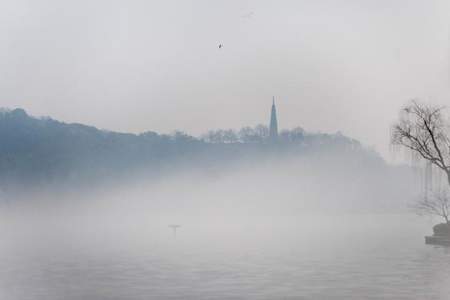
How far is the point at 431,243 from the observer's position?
8331 cm

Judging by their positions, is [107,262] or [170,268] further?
[107,262]

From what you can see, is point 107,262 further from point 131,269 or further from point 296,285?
point 296,285

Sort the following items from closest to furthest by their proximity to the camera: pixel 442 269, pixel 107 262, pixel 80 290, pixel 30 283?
pixel 80 290, pixel 30 283, pixel 442 269, pixel 107 262

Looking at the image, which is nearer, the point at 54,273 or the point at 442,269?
the point at 442,269

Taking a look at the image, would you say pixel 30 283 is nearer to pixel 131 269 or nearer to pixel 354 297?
pixel 131 269

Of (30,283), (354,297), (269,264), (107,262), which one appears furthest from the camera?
(107,262)

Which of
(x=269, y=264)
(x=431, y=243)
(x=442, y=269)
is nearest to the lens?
(x=442, y=269)

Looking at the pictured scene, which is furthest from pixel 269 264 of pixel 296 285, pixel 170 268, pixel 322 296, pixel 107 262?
pixel 322 296

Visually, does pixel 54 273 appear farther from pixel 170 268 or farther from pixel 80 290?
pixel 80 290

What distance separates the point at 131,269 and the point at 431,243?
3359 centimetres

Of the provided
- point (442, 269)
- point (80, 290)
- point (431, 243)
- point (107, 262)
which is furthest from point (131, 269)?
point (431, 243)

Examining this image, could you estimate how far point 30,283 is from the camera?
5212cm

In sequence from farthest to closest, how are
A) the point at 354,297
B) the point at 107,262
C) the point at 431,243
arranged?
the point at 431,243
the point at 107,262
the point at 354,297

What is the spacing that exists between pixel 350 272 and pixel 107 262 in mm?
23700
